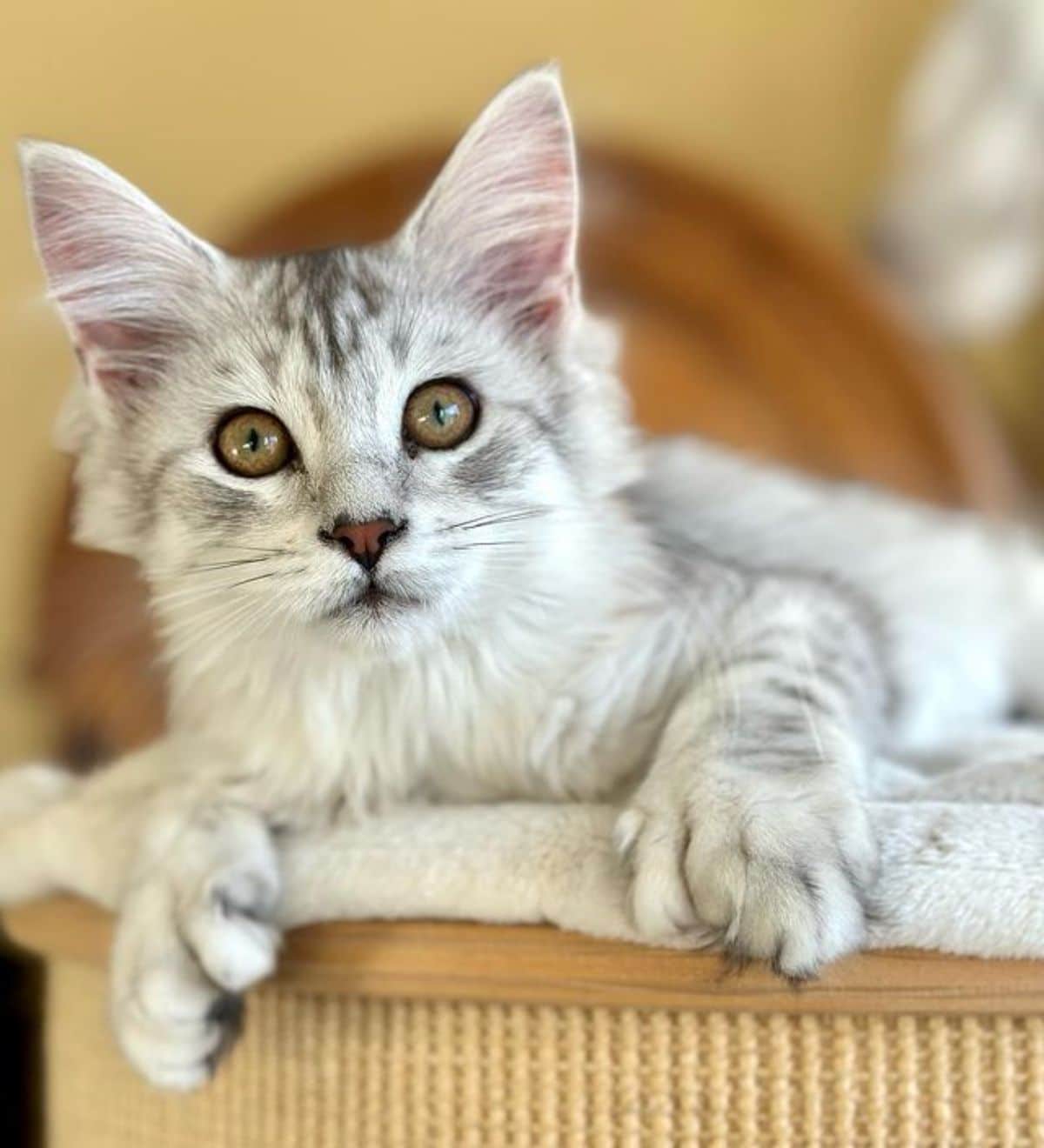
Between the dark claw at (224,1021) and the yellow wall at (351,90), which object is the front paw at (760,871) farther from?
the yellow wall at (351,90)

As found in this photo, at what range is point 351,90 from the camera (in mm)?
2275

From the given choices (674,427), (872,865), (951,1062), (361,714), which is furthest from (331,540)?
(674,427)

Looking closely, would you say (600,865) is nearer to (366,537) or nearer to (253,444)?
(366,537)

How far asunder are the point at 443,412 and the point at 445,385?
26 mm

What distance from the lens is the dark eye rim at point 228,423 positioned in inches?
37.6

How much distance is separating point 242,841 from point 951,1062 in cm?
52

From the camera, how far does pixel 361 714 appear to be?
42.0 inches

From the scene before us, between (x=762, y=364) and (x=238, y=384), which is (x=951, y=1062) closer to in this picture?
(x=238, y=384)

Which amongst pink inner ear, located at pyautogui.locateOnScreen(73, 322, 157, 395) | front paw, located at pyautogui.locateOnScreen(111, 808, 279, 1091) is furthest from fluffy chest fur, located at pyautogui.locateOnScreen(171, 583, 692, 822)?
pink inner ear, located at pyautogui.locateOnScreen(73, 322, 157, 395)

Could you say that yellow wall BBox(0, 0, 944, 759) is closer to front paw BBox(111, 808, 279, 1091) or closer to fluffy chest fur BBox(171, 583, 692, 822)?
fluffy chest fur BBox(171, 583, 692, 822)

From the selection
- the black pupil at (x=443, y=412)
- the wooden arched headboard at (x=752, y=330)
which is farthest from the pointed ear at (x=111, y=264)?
the wooden arched headboard at (x=752, y=330)

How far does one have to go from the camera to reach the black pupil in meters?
0.98

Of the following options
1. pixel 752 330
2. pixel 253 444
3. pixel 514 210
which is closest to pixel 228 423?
pixel 253 444

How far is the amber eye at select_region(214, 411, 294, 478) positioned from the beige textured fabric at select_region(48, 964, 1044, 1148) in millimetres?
388
